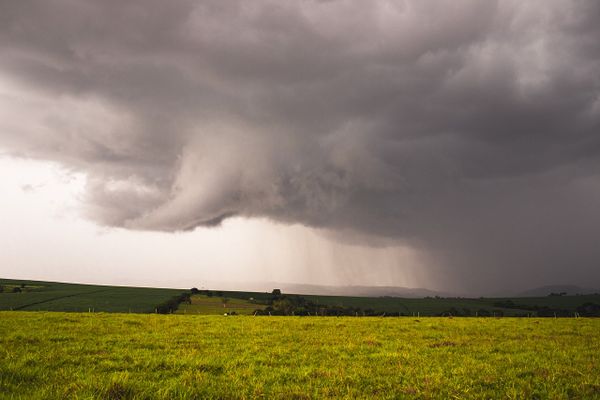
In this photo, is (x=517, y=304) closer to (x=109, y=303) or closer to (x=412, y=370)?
(x=109, y=303)

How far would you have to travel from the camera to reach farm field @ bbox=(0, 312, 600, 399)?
1016 centimetres

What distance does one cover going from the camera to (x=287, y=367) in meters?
13.5

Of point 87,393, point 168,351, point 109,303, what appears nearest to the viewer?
point 87,393

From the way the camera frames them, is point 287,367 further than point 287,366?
No

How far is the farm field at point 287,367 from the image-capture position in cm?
1016

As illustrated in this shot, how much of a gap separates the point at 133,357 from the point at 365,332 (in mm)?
16328

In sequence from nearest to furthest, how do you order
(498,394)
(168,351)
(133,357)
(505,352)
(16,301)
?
(498,394), (133,357), (168,351), (505,352), (16,301)

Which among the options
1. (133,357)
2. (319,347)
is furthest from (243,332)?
(133,357)

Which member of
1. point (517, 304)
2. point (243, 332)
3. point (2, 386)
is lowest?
point (517, 304)

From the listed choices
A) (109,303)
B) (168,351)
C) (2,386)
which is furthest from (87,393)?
(109,303)

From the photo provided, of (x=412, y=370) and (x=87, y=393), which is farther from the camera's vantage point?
(x=412, y=370)

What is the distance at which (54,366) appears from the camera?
500 inches

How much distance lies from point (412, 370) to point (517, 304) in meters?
165

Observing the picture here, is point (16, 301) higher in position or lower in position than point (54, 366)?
lower
